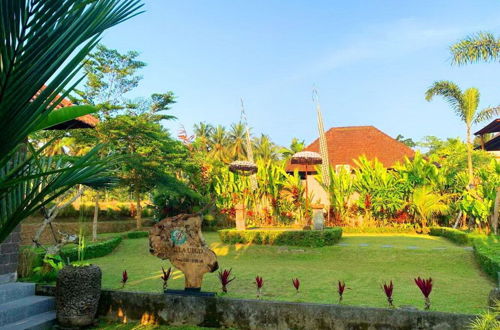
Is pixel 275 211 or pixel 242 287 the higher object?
pixel 275 211

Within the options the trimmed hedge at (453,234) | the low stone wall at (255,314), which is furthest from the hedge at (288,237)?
the low stone wall at (255,314)

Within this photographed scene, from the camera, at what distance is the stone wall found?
678 centimetres

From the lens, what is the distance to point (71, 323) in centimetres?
562

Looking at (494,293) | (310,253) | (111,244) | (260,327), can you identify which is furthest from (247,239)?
(494,293)

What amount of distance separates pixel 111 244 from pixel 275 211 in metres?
9.02

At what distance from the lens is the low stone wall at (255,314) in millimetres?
4891

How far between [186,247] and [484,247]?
854 cm

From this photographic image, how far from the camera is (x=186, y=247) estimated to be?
6.27 meters

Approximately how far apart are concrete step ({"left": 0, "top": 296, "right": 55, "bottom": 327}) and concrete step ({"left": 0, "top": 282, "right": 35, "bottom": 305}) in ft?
0.39

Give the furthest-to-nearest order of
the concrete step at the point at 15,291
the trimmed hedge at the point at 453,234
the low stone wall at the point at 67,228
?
the low stone wall at the point at 67,228, the trimmed hedge at the point at 453,234, the concrete step at the point at 15,291

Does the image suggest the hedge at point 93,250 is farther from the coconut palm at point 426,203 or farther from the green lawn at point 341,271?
the coconut palm at point 426,203

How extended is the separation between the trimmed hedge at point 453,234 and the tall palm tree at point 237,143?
116 feet

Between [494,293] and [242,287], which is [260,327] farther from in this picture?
[494,293]

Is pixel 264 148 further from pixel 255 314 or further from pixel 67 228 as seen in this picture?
pixel 255 314
